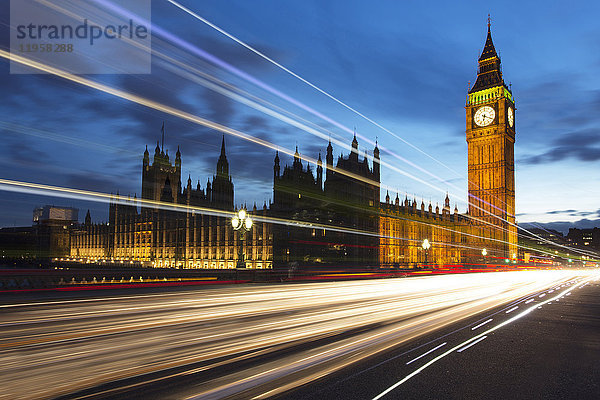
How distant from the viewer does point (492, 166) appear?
112 metres

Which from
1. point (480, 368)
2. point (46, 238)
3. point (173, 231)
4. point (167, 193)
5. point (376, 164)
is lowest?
point (46, 238)

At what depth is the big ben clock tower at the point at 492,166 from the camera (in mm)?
110812

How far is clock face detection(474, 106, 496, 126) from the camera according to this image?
114 m

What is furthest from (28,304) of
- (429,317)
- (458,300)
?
(458,300)

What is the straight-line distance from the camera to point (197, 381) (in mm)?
7051

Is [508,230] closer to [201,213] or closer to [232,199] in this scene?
[232,199]

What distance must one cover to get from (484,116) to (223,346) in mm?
119447

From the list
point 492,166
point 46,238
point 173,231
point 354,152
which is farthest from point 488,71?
point 46,238

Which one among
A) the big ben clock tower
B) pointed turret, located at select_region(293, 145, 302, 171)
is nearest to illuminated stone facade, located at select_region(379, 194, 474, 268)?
the big ben clock tower

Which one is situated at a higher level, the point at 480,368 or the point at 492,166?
the point at 492,166

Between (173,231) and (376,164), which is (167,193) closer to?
(173,231)

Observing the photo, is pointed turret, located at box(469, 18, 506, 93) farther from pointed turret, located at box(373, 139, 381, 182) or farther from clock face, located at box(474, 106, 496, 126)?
pointed turret, located at box(373, 139, 381, 182)

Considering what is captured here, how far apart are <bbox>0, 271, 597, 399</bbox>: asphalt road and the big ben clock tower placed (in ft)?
336

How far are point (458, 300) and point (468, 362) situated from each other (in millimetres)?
13625
